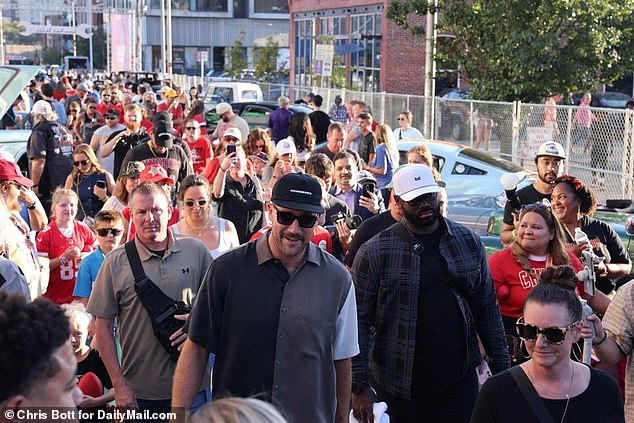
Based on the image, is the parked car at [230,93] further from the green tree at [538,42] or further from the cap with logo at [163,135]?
the cap with logo at [163,135]

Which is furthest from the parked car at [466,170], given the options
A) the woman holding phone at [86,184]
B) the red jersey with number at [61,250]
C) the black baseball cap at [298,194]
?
the black baseball cap at [298,194]

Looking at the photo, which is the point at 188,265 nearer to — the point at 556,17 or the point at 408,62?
the point at 556,17

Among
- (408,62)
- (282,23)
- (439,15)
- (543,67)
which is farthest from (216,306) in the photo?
(282,23)

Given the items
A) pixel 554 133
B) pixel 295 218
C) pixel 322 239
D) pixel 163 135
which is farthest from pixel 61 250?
pixel 554 133

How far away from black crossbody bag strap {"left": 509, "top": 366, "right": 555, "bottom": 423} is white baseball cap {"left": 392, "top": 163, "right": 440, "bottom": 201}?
150cm

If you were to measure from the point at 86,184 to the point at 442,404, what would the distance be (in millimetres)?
6152

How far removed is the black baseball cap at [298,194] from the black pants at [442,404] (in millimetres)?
Answer: 1396

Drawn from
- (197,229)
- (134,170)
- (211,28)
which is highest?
(211,28)

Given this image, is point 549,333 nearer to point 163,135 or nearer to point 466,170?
point 163,135

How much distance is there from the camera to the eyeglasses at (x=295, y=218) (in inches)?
185

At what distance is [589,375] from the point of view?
4293mm

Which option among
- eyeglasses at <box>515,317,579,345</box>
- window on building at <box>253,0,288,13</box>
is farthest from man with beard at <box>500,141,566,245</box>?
window on building at <box>253,0,288,13</box>

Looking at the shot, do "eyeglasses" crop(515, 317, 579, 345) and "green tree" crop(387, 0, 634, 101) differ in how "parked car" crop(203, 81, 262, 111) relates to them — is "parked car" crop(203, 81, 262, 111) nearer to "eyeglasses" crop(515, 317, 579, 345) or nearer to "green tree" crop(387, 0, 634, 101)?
"green tree" crop(387, 0, 634, 101)

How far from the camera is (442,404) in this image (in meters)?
5.56
